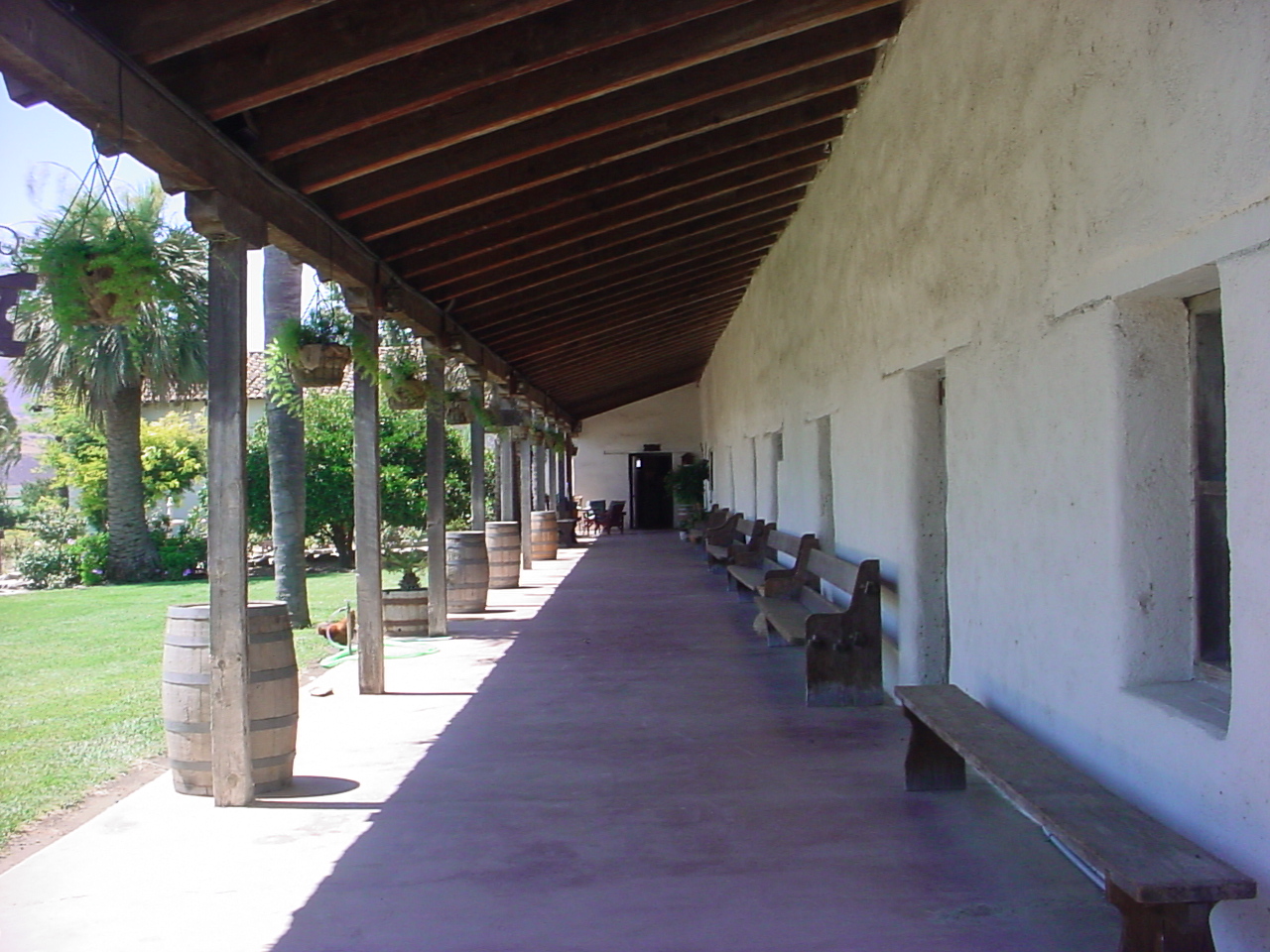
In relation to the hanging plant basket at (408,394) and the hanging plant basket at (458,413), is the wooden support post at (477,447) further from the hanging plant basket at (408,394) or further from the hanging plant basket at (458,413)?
the hanging plant basket at (408,394)

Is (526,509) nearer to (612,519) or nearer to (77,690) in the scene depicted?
(612,519)

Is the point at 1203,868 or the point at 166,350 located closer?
the point at 1203,868

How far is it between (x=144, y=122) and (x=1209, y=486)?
143 inches

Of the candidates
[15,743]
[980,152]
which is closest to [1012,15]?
[980,152]

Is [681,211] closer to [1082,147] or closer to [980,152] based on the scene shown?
[980,152]

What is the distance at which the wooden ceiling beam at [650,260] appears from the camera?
928 centimetres

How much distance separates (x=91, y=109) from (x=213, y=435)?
151cm

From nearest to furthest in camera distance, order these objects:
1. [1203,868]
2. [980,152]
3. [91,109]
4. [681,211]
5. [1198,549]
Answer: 1. [1203,868]
2. [1198,549]
3. [91,109]
4. [980,152]
5. [681,211]

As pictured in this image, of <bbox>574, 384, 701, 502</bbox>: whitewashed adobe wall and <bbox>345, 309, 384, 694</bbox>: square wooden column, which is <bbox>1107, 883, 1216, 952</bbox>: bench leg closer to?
<bbox>345, 309, 384, 694</bbox>: square wooden column

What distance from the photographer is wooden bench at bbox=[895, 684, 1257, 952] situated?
8.20 feet

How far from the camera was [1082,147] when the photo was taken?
3.53 metres

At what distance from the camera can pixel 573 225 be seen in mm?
7770

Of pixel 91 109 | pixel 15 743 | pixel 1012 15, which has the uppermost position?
pixel 1012 15

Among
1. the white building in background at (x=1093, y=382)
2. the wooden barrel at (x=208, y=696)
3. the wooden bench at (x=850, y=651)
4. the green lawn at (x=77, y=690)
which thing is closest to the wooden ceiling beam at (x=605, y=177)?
the white building in background at (x=1093, y=382)
